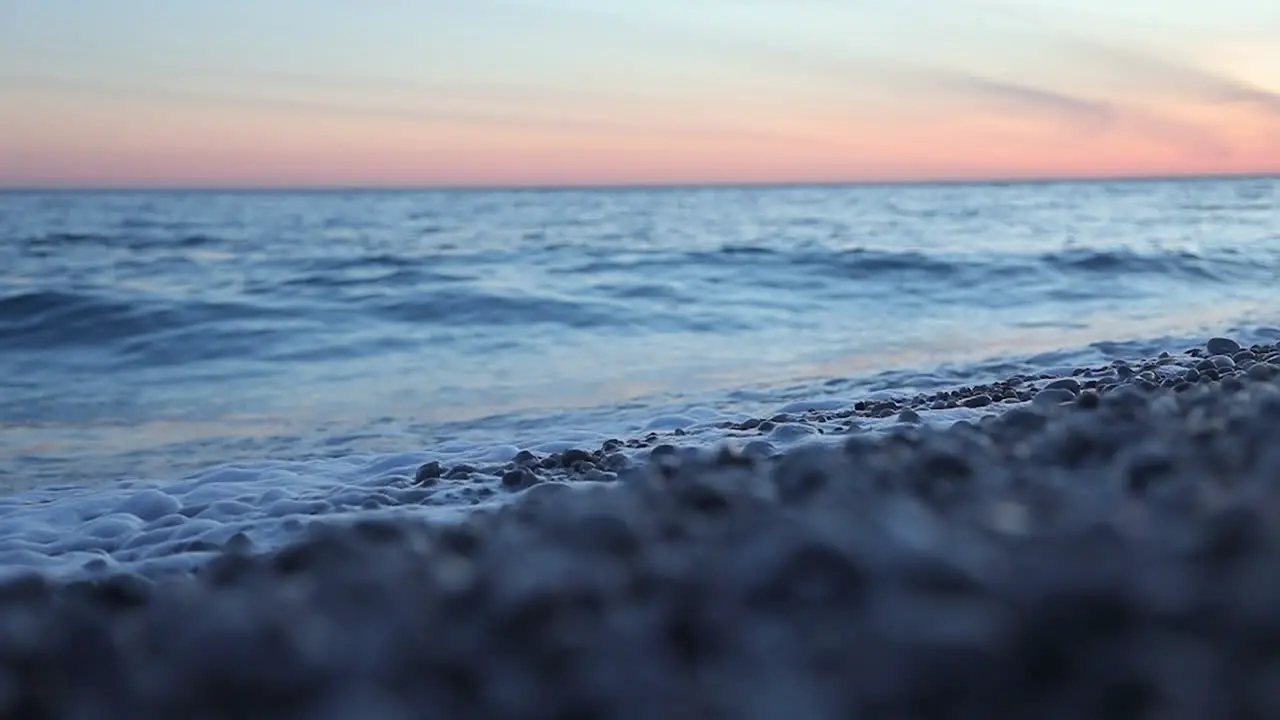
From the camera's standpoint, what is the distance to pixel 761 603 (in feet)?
4.03

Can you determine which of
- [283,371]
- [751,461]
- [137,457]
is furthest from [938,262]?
[751,461]

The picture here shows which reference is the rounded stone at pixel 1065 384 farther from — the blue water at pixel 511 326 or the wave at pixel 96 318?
the wave at pixel 96 318

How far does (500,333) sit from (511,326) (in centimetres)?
53

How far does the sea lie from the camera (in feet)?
20.0

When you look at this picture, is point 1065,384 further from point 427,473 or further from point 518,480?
point 427,473

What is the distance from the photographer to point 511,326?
11547 mm

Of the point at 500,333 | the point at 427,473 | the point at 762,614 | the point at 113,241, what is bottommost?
the point at 500,333

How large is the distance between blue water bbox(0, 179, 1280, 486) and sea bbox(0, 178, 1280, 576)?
2.0 inches

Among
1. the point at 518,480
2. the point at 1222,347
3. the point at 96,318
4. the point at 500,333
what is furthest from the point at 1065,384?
the point at 96,318

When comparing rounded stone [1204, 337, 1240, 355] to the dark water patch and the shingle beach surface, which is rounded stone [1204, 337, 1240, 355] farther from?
the dark water patch

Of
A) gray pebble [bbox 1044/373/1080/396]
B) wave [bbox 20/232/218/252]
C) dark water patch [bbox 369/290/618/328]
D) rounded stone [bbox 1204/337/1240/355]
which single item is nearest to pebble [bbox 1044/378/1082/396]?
gray pebble [bbox 1044/373/1080/396]

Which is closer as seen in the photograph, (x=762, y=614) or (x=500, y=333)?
(x=762, y=614)

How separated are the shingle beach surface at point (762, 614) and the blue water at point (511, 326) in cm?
438

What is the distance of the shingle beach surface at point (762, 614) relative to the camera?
1.03 m
